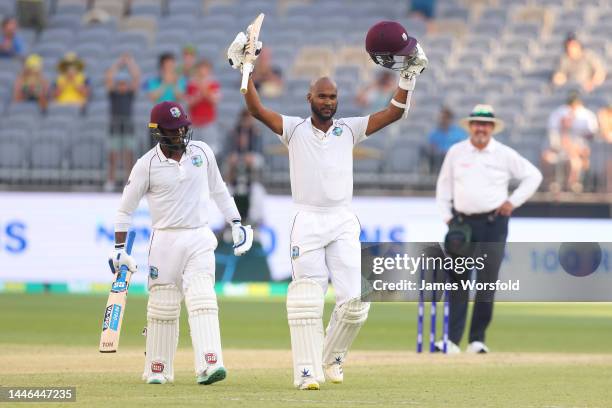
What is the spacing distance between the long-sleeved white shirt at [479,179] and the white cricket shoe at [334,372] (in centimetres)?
410

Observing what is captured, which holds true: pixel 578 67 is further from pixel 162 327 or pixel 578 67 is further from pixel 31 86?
pixel 162 327

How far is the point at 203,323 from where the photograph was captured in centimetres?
1112

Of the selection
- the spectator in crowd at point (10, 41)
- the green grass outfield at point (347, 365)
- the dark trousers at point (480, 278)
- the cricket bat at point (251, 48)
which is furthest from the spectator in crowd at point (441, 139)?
the cricket bat at point (251, 48)

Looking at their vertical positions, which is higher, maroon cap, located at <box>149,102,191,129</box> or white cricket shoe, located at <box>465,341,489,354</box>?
maroon cap, located at <box>149,102,191,129</box>

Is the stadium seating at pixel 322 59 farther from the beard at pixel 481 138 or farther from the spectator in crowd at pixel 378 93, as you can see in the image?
the beard at pixel 481 138

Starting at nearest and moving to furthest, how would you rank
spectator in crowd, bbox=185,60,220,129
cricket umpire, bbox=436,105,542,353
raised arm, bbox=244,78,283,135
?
raised arm, bbox=244,78,283,135, cricket umpire, bbox=436,105,542,353, spectator in crowd, bbox=185,60,220,129

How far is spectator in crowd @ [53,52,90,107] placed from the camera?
2634cm

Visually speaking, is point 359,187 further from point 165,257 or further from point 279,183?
point 165,257

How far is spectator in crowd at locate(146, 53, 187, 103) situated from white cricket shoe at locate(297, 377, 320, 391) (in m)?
14.0

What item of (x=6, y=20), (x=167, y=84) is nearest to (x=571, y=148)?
(x=167, y=84)

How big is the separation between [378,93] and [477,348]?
11447 millimetres

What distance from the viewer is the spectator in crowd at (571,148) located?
80.5 feet

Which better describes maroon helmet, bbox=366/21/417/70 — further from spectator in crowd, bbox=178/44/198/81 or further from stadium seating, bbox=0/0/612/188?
spectator in crowd, bbox=178/44/198/81

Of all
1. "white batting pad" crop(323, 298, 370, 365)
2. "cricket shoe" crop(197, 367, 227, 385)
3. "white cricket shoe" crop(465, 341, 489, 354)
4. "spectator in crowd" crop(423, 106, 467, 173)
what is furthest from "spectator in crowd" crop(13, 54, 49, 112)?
"cricket shoe" crop(197, 367, 227, 385)
